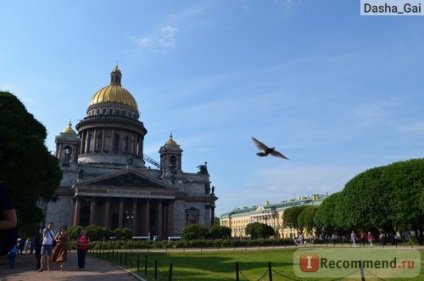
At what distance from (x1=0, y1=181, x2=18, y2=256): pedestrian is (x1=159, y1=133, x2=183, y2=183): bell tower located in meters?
81.1

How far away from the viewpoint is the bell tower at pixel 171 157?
86312 mm

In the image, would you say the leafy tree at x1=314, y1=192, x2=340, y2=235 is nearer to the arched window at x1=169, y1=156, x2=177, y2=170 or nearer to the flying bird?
the arched window at x1=169, y1=156, x2=177, y2=170

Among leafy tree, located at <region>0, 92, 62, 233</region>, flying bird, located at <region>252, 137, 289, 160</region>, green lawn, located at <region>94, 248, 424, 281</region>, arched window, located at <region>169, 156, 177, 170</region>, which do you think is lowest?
green lawn, located at <region>94, 248, 424, 281</region>

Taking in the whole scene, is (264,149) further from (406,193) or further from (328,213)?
(328,213)

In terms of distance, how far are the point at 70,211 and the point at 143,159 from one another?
912 inches

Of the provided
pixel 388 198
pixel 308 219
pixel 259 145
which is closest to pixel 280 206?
pixel 308 219

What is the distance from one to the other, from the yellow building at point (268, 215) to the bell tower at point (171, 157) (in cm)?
5132

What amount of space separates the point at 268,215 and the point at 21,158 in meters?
134

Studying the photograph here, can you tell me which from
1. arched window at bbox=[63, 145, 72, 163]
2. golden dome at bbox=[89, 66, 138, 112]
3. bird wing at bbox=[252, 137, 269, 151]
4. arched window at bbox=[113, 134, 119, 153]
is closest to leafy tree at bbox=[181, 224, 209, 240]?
arched window at bbox=[63, 145, 72, 163]

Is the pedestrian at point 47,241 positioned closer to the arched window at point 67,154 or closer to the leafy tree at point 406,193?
the leafy tree at point 406,193

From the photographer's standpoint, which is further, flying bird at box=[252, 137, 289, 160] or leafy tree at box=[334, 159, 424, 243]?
leafy tree at box=[334, 159, 424, 243]

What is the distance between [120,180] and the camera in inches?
2953

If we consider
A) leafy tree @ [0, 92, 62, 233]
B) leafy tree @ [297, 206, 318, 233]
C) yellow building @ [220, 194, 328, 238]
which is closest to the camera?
leafy tree @ [0, 92, 62, 233]

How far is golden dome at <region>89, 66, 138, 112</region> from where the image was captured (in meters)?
89.4
